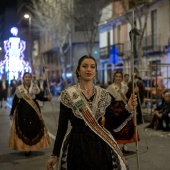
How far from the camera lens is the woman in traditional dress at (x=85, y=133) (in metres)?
3.87

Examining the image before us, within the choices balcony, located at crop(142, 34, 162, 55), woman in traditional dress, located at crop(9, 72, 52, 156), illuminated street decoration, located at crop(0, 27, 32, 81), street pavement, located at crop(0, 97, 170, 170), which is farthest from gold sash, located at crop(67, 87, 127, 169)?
illuminated street decoration, located at crop(0, 27, 32, 81)

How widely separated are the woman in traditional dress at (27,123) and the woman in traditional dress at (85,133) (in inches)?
200

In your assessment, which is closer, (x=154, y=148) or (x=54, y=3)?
(x=154, y=148)

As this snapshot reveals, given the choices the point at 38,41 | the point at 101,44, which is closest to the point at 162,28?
the point at 101,44

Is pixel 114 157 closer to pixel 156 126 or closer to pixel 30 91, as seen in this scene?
pixel 30 91

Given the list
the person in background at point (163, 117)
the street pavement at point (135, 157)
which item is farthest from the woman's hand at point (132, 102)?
the person in background at point (163, 117)

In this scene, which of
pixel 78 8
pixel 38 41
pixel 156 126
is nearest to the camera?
pixel 156 126

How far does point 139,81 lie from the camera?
51.9ft

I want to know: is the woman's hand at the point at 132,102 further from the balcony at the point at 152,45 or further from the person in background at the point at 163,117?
the balcony at the point at 152,45

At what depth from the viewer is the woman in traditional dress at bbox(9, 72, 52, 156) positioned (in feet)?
29.5


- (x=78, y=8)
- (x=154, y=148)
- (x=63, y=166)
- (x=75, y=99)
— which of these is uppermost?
(x=78, y=8)

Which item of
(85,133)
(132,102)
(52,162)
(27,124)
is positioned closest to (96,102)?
(85,133)

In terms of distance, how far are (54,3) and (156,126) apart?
24624 mm

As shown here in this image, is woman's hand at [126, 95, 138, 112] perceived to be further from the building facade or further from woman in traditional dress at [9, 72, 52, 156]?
the building facade
